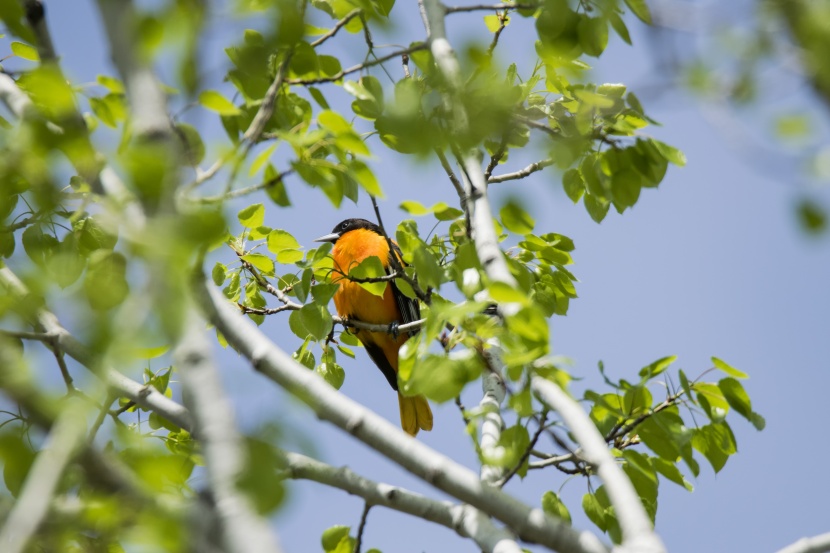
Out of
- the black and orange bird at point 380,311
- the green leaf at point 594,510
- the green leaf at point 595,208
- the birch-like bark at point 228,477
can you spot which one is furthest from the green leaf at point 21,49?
the black and orange bird at point 380,311

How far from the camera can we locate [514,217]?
2.12m

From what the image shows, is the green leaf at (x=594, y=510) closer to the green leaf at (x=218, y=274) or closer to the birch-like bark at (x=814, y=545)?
the birch-like bark at (x=814, y=545)

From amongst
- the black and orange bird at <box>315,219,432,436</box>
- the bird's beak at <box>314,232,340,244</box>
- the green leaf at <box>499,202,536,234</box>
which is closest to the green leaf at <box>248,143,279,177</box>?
the green leaf at <box>499,202,536,234</box>

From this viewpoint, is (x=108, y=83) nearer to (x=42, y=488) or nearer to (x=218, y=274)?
(x=42, y=488)

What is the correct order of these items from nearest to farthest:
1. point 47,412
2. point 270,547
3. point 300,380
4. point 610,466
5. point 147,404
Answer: point 270,547
point 47,412
point 610,466
point 300,380
point 147,404

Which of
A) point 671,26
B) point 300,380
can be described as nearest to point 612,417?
point 300,380

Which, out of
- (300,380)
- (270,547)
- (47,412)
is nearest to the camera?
(270,547)

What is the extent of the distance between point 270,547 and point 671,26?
112cm

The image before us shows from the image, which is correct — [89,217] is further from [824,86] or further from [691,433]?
[824,86]

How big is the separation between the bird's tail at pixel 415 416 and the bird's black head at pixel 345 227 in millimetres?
1322

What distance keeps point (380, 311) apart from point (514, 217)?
11.7 ft

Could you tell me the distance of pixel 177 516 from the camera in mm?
1060

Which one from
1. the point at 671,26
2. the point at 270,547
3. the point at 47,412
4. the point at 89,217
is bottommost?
the point at 270,547

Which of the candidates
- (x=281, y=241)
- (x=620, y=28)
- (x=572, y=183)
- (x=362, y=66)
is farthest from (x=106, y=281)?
(x=572, y=183)
